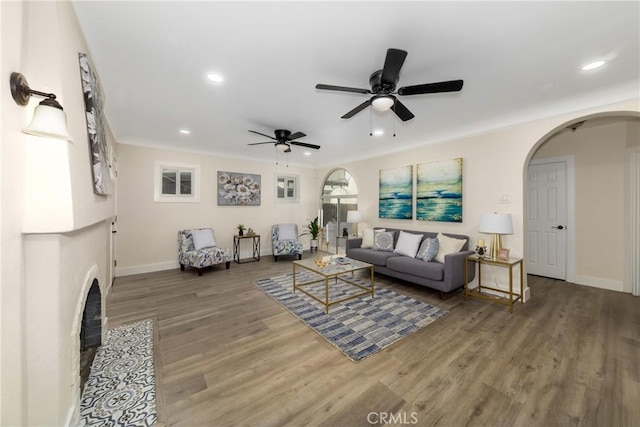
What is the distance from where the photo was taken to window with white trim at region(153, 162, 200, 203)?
189 inches

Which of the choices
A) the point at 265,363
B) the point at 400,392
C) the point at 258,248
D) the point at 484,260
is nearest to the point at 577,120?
the point at 484,260

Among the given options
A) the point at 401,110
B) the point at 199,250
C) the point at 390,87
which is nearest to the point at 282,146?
the point at 401,110

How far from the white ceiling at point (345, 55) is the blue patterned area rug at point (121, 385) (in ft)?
8.58

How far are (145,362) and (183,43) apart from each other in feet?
8.74

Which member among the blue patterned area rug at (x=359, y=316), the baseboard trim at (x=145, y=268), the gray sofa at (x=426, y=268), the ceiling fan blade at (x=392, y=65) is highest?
the ceiling fan blade at (x=392, y=65)

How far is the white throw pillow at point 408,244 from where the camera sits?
4036 mm

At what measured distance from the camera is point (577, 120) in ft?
9.41

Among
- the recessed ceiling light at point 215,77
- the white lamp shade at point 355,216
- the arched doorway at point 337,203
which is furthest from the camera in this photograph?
the arched doorway at point 337,203

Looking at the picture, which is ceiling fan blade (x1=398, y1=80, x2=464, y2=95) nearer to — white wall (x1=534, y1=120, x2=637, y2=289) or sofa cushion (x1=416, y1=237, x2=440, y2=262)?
sofa cushion (x1=416, y1=237, x2=440, y2=262)

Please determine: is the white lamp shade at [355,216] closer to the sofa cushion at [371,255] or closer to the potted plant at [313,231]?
the sofa cushion at [371,255]

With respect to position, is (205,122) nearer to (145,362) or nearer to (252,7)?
(252,7)

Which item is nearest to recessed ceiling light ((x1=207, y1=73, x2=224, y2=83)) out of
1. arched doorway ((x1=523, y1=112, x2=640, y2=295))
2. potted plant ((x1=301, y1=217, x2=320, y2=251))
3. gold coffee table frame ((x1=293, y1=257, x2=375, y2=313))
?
gold coffee table frame ((x1=293, y1=257, x2=375, y2=313))

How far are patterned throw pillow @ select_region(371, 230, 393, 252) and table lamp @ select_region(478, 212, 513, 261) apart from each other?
5.17ft

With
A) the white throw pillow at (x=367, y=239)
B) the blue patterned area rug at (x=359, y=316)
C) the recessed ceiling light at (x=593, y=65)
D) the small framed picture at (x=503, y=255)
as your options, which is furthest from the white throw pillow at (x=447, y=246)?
the recessed ceiling light at (x=593, y=65)
